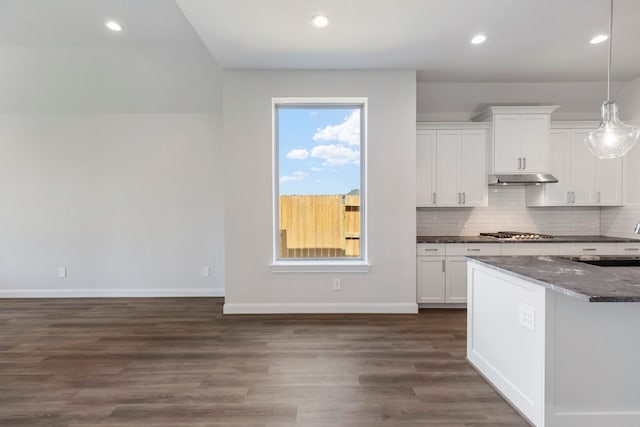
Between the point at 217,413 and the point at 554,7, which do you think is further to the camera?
the point at 554,7

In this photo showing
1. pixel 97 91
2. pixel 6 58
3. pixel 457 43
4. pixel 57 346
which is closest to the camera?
pixel 57 346

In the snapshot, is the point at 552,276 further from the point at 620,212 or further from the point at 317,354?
the point at 620,212

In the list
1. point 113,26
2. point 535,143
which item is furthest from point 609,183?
point 113,26

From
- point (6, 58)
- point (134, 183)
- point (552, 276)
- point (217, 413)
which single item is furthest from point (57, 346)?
point (552, 276)

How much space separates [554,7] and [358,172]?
2.32 m

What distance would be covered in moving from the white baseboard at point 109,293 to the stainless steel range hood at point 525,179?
416 cm

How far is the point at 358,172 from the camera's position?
3982mm

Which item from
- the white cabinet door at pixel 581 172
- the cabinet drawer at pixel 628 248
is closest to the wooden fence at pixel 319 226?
the white cabinet door at pixel 581 172

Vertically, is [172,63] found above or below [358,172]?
above

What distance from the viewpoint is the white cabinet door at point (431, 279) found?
3951 mm

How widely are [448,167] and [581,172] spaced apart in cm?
180

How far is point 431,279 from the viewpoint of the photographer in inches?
156

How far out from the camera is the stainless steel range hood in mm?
4078

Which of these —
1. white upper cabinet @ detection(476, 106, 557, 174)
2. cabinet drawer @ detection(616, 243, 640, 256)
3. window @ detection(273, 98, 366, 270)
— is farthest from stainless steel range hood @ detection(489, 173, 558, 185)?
window @ detection(273, 98, 366, 270)
